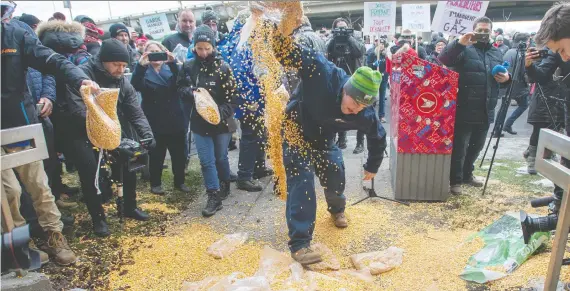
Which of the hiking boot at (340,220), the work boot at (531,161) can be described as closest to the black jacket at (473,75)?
the work boot at (531,161)

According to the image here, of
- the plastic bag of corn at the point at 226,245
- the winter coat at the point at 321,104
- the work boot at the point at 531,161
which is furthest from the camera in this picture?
the work boot at the point at 531,161

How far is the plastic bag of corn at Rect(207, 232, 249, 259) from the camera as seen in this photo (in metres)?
2.88

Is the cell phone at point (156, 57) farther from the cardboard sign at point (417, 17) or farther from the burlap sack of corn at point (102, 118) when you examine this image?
the cardboard sign at point (417, 17)

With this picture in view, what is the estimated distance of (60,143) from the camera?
3.65 meters

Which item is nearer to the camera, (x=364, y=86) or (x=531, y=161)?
(x=364, y=86)

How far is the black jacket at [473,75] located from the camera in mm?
3711

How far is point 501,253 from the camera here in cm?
266

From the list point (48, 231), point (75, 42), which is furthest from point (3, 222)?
point (75, 42)

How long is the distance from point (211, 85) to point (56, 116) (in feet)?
4.60

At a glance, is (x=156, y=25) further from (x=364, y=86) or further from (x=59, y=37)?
(x=364, y=86)

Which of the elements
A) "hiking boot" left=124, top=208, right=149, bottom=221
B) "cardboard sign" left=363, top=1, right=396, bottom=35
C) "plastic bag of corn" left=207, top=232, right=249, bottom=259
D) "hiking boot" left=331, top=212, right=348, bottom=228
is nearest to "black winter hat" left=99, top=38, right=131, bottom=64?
"hiking boot" left=124, top=208, right=149, bottom=221

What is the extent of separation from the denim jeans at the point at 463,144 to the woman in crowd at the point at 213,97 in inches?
90.5

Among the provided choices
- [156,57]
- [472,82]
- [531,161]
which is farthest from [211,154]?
[531,161]

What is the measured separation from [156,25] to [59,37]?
4.31 meters
